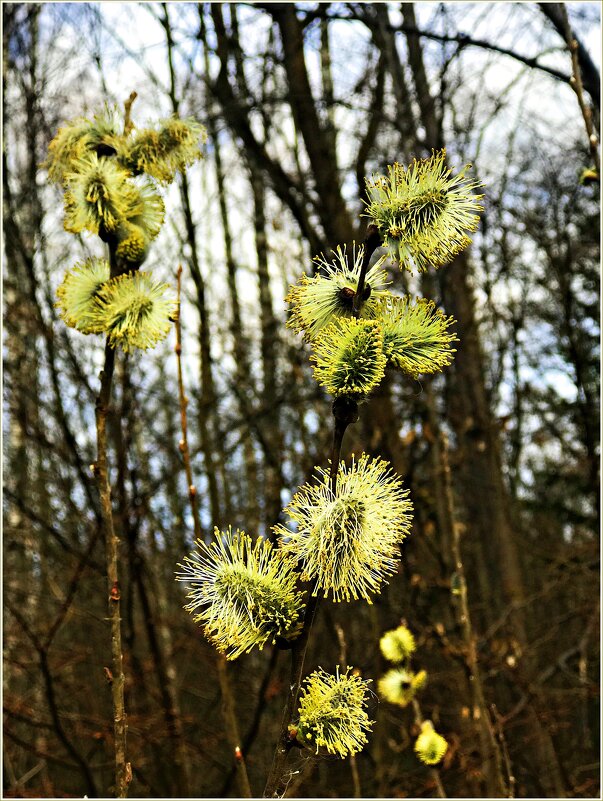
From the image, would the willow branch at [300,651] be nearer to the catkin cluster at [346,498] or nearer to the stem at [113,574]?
the catkin cluster at [346,498]

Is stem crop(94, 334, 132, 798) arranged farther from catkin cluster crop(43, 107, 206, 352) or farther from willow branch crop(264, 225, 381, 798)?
willow branch crop(264, 225, 381, 798)

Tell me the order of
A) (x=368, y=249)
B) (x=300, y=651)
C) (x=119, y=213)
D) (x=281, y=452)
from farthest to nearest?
(x=281, y=452) → (x=119, y=213) → (x=368, y=249) → (x=300, y=651)

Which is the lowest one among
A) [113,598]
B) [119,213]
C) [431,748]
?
[431,748]


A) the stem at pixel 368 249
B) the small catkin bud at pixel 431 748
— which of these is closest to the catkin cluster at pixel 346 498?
the stem at pixel 368 249

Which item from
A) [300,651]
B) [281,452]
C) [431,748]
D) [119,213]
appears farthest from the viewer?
[281,452]

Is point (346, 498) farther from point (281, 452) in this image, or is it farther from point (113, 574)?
point (281, 452)

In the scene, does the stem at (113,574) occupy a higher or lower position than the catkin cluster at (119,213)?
lower

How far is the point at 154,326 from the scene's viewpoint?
1.82m

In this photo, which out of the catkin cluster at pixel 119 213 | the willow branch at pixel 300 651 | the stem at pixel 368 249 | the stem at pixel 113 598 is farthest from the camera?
the catkin cluster at pixel 119 213

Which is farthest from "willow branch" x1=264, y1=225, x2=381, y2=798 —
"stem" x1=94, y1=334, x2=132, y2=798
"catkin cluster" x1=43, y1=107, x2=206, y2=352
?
"catkin cluster" x1=43, y1=107, x2=206, y2=352

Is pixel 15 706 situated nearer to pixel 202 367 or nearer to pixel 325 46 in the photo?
pixel 202 367

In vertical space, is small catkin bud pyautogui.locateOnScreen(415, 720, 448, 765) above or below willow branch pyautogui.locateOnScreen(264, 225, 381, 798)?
below

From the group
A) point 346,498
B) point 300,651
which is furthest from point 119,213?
point 300,651

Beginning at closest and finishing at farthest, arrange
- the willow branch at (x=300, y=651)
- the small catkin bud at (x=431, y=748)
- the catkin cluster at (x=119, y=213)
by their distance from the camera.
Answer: the willow branch at (x=300, y=651) → the catkin cluster at (x=119, y=213) → the small catkin bud at (x=431, y=748)
